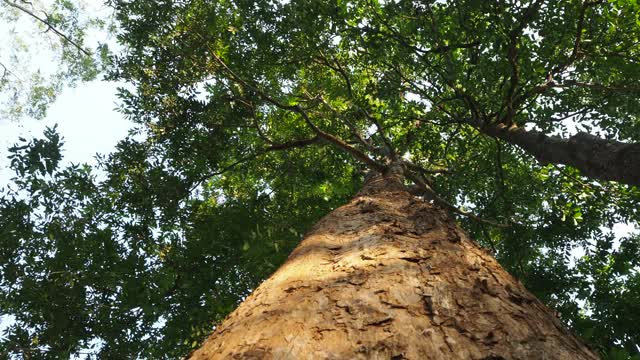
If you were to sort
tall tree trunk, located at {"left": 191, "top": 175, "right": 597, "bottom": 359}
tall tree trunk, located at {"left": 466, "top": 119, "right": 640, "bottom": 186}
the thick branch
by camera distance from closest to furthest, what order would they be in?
tall tree trunk, located at {"left": 191, "top": 175, "right": 597, "bottom": 359}
tall tree trunk, located at {"left": 466, "top": 119, "right": 640, "bottom": 186}
the thick branch

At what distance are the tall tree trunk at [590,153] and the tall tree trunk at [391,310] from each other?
6.95 feet

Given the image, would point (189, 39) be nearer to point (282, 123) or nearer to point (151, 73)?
point (151, 73)

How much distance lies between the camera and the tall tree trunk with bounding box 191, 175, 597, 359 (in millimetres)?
1604

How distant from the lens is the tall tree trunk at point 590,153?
403 cm

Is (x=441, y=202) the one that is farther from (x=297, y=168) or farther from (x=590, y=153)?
(x=297, y=168)

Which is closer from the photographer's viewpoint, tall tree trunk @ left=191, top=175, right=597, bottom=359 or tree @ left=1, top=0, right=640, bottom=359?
tall tree trunk @ left=191, top=175, right=597, bottom=359

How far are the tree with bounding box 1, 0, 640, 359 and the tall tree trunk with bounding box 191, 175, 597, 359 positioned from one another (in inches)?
49.9

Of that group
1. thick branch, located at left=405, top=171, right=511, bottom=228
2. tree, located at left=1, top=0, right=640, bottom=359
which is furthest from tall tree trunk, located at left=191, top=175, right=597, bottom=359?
thick branch, located at left=405, top=171, right=511, bottom=228

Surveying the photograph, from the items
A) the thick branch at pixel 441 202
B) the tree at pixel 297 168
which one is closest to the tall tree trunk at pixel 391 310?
the tree at pixel 297 168

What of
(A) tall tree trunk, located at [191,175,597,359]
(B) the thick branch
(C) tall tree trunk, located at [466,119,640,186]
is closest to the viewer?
(A) tall tree trunk, located at [191,175,597,359]

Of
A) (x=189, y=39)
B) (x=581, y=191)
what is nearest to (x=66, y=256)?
(x=189, y=39)

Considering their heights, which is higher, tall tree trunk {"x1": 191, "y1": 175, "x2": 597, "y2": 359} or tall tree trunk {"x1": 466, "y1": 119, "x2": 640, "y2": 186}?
tall tree trunk {"x1": 466, "y1": 119, "x2": 640, "y2": 186}

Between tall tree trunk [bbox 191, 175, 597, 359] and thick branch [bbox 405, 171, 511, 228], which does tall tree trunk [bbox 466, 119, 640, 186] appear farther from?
tall tree trunk [bbox 191, 175, 597, 359]


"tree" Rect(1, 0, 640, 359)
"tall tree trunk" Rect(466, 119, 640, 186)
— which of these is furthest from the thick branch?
"tall tree trunk" Rect(466, 119, 640, 186)
